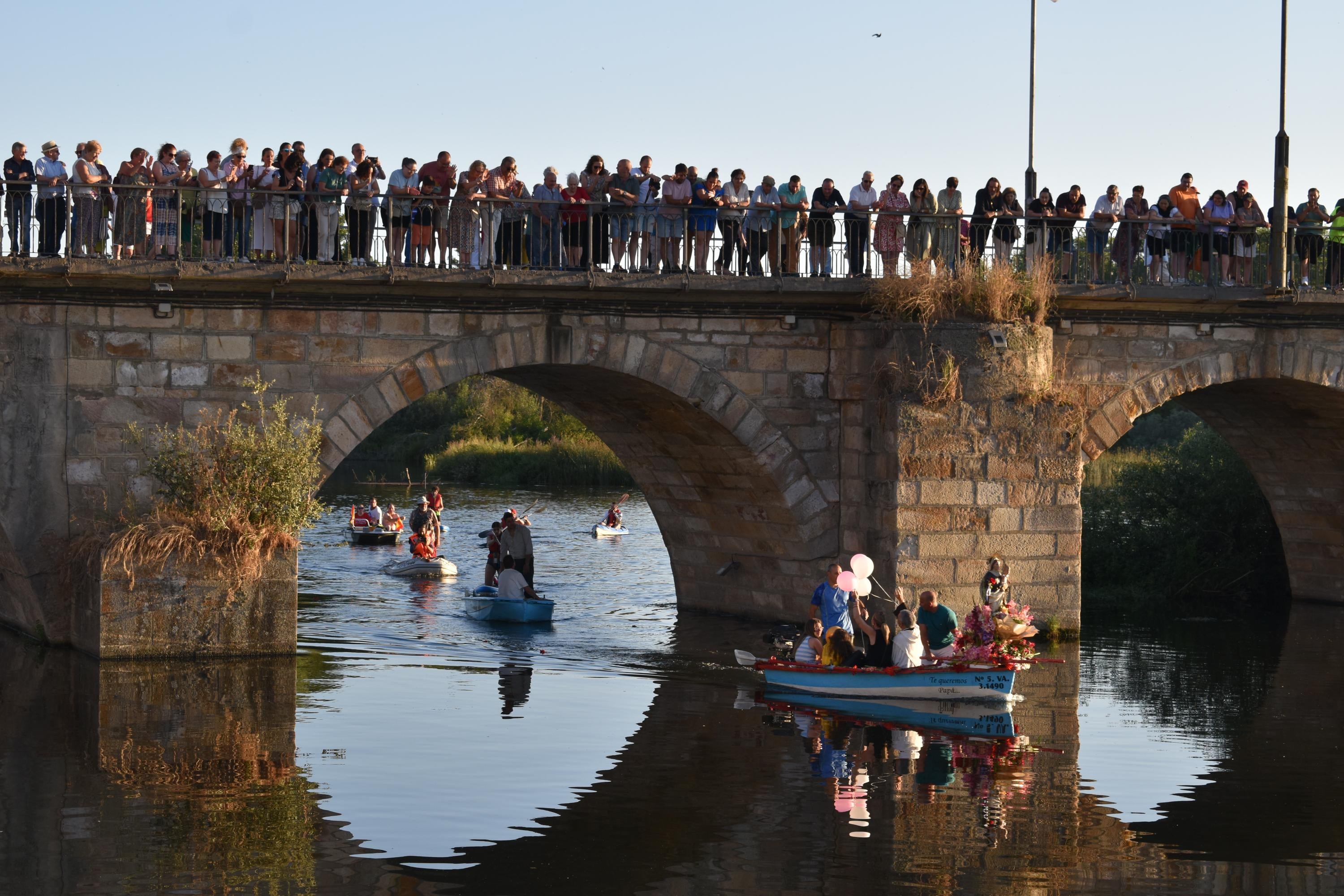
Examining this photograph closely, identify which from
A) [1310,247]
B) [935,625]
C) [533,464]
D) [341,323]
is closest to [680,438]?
[341,323]

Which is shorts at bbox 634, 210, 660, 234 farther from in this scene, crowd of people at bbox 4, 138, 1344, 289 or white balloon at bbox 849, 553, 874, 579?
white balloon at bbox 849, 553, 874, 579

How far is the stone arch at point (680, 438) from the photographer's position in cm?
1673

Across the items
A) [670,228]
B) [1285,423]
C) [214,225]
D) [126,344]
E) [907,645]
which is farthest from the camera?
[1285,423]

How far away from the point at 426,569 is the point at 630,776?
45.7 feet

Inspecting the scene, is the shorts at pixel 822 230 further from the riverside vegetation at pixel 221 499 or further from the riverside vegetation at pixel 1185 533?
the riverside vegetation at pixel 1185 533

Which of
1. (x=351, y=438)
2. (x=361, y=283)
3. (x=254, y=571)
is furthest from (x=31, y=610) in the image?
(x=361, y=283)

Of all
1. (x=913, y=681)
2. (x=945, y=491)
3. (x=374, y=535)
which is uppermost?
(x=945, y=491)

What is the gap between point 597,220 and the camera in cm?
1762

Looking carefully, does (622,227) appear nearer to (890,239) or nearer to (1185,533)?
(890,239)

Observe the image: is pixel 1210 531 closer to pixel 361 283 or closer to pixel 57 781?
pixel 361 283

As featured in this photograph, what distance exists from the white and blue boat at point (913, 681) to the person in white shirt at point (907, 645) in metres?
0.18

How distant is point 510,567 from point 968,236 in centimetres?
692

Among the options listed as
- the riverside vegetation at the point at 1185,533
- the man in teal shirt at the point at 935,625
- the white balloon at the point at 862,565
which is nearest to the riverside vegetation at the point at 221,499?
the white balloon at the point at 862,565

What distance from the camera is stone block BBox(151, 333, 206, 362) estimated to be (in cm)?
1598
